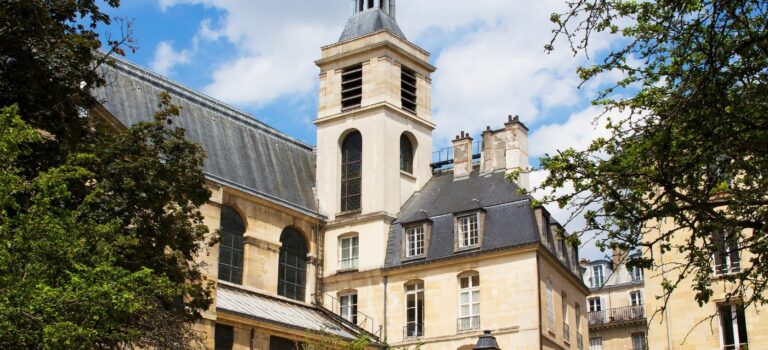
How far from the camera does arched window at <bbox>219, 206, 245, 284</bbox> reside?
31.0 m

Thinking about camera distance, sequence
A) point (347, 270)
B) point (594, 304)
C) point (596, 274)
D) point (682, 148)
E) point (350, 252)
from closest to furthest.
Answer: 1. point (682, 148)
2. point (347, 270)
3. point (350, 252)
4. point (594, 304)
5. point (596, 274)

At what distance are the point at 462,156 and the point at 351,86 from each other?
4677mm

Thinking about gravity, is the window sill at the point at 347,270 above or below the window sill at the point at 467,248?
below


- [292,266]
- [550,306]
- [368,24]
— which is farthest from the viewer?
[368,24]

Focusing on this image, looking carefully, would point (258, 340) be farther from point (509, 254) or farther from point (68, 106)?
point (68, 106)

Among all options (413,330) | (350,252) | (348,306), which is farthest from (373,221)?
(413,330)

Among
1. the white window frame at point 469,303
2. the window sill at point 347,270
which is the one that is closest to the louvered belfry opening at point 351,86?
the window sill at point 347,270

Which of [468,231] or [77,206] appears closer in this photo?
[77,206]

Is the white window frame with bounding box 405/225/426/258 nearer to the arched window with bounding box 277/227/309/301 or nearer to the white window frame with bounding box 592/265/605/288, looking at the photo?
the arched window with bounding box 277/227/309/301

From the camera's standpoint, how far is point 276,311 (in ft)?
100

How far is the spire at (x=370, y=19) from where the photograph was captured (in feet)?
123

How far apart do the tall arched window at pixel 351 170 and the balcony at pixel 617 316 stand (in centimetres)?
1787

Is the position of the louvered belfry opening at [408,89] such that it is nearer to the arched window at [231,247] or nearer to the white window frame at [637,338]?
the arched window at [231,247]

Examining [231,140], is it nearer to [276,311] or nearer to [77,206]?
[276,311]
